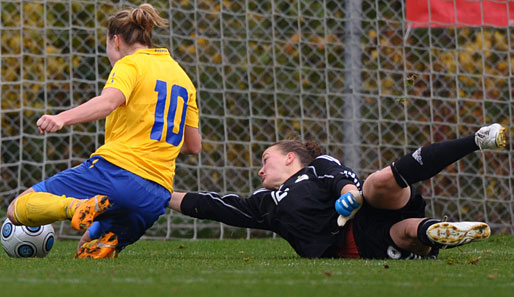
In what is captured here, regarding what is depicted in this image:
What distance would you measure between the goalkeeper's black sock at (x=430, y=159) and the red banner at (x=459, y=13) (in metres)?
3.98

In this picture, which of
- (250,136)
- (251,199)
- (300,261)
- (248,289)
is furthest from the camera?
(250,136)

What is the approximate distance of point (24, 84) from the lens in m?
8.11

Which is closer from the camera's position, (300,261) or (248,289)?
(248,289)

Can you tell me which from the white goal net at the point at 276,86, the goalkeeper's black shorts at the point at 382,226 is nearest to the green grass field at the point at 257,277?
the goalkeeper's black shorts at the point at 382,226

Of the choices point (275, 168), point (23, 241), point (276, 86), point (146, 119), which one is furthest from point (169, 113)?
point (276, 86)

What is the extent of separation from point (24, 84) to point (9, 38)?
0.44 metres

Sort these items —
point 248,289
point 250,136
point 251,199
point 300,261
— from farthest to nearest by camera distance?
point 250,136
point 251,199
point 300,261
point 248,289

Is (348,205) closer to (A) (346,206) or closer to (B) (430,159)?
(A) (346,206)

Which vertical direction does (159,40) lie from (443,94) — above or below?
above

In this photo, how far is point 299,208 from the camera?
4.77 meters

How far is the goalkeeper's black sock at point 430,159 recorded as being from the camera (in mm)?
4211

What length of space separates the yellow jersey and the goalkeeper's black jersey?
352 mm

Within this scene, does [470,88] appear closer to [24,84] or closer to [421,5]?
[421,5]

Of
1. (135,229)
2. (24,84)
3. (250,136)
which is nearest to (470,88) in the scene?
(250,136)
